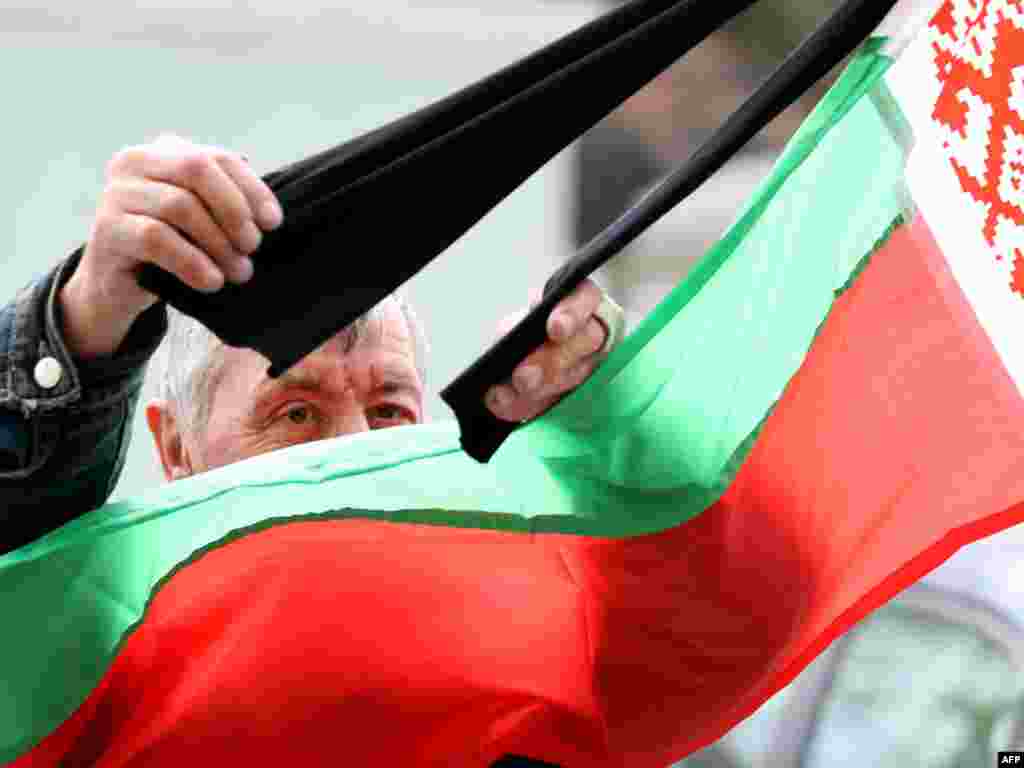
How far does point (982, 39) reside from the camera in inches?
39.4

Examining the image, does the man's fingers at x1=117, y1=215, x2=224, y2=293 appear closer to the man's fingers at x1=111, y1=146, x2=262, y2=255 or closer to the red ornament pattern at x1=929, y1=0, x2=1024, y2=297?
the man's fingers at x1=111, y1=146, x2=262, y2=255

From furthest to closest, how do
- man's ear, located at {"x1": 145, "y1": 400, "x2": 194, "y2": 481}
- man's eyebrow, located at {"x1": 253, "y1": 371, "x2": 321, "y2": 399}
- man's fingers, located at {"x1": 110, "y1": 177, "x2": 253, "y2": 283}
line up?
1. man's ear, located at {"x1": 145, "y1": 400, "x2": 194, "y2": 481}
2. man's eyebrow, located at {"x1": 253, "y1": 371, "x2": 321, "y2": 399}
3. man's fingers, located at {"x1": 110, "y1": 177, "x2": 253, "y2": 283}

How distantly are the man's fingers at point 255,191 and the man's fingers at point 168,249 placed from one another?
3 centimetres

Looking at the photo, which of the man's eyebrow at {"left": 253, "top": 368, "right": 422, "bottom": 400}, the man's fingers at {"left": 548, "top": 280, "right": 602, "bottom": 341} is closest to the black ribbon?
the man's fingers at {"left": 548, "top": 280, "right": 602, "bottom": 341}

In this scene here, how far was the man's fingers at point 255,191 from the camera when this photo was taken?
91 centimetres

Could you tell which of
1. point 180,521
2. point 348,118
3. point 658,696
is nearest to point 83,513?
point 180,521

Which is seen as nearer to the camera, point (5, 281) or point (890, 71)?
point (890, 71)

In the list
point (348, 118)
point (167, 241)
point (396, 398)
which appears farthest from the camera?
point (348, 118)

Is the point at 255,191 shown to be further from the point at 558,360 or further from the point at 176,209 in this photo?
the point at 558,360

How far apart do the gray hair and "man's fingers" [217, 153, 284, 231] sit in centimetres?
39

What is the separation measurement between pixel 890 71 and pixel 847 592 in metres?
0.27

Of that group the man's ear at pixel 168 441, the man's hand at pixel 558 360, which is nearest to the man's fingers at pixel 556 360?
the man's hand at pixel 558 360

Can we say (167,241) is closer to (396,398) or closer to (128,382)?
(128,382)

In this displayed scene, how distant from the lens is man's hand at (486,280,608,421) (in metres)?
A: 0.96
